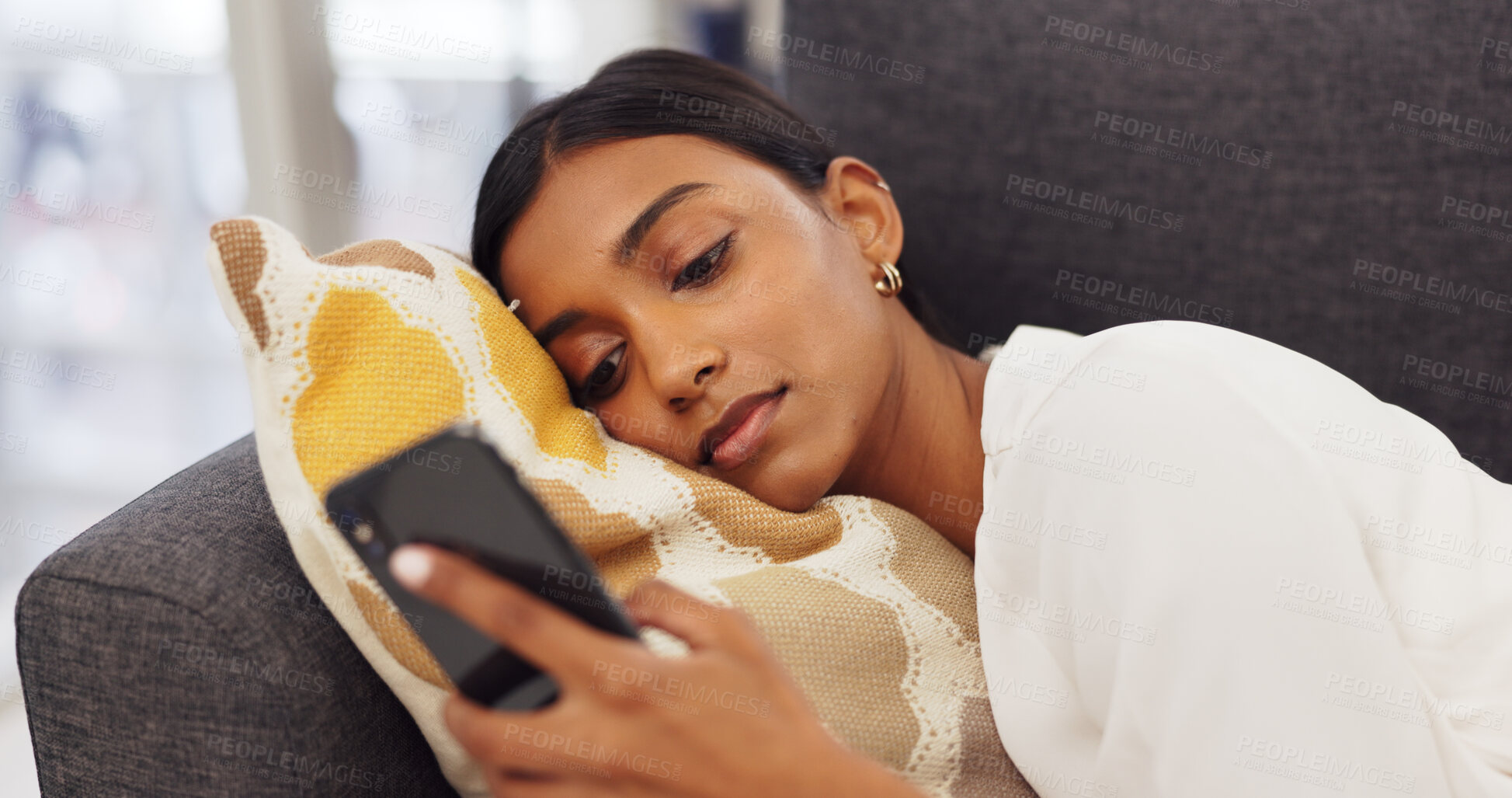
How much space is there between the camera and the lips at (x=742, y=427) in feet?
3.01

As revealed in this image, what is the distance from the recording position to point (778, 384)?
0.93 m

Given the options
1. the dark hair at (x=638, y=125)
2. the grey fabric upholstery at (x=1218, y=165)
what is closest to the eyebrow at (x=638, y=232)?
the dark hair at (x=638, y=125)

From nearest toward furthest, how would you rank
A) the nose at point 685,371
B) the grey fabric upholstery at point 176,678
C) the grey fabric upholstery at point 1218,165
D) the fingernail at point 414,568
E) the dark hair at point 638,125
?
the fingernail at point 414,568
the grey fabric upholstery at point 176,678
the nose at point 685,371
the dark hair at point 638,125
the grey fabric upholstery at point 1218,165

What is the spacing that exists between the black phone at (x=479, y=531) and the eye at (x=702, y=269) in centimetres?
42

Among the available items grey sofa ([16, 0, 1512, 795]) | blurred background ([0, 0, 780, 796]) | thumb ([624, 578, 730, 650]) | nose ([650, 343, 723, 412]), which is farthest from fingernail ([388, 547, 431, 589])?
blurred background ([0, 0, 780, 796])

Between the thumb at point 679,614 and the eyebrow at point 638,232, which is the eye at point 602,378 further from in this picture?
the thumb at point 679,614

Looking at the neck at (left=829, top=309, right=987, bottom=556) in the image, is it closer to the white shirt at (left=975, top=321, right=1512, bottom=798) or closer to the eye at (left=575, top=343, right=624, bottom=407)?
the white shirt at (left=975, top=321, right=1512, bottom=798)

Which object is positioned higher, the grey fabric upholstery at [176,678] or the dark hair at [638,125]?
the dark hair at [638,125]

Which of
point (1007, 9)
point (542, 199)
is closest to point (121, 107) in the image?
point (542, 199)

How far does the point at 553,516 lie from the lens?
70cm

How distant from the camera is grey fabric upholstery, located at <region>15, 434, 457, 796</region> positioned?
2.13ft

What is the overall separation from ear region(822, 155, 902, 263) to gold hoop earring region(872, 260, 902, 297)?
0.07ft

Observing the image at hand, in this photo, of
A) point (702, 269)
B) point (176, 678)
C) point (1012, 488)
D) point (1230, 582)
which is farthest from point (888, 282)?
point (176, 678)

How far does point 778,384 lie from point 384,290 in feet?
1.19
